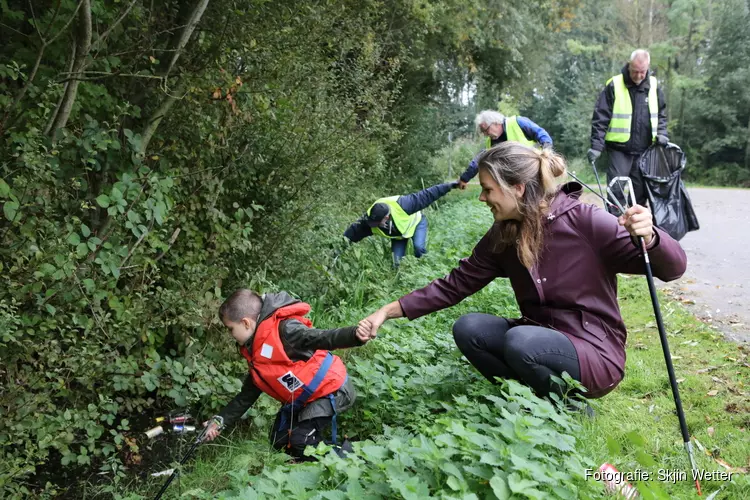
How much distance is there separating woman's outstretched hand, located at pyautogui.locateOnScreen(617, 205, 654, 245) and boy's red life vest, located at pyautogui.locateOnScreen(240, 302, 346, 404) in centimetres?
178

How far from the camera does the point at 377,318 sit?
125 inches

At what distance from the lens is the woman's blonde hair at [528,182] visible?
299 cm

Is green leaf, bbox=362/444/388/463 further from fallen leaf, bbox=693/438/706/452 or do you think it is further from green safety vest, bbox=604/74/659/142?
green safety vest, bbox=604/74/659/142

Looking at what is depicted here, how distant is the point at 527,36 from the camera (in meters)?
14.8

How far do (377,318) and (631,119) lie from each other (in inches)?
183

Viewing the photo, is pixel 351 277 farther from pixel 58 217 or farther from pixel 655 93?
pixel 655 93

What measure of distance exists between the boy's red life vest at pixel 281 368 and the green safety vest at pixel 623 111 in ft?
15.2

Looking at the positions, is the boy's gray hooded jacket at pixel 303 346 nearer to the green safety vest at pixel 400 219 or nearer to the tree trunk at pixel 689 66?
the green safety vest at pixel 400 219

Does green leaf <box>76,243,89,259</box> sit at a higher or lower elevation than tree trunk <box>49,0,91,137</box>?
lower

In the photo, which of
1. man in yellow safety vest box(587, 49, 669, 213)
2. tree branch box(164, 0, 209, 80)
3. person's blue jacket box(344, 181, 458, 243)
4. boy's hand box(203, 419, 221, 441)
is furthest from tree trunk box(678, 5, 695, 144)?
boy's hand box(203, 419, 221, 441)

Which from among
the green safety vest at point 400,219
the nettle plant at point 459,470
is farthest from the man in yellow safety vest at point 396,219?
the nettle plant at point 459,470

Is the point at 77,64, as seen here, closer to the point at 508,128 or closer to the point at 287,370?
the point at 287,370

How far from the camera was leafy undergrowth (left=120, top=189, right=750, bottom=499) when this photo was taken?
6.88 feet

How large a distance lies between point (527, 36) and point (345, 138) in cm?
1014
